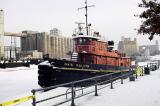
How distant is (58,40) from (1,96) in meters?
160

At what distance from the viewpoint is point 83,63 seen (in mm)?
26969

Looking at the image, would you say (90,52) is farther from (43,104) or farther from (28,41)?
(28,41)

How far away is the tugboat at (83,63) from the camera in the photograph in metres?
24.8

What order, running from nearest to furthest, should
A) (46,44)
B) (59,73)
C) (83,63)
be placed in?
(59,73), (83,63), (46,44)

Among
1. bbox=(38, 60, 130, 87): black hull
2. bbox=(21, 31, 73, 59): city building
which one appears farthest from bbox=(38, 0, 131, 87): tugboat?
bbox=(21, 31, 73, 59): city building

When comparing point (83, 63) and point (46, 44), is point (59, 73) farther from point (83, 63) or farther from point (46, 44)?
point (46, 44)

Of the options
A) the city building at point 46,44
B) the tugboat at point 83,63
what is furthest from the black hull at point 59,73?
the city building at point 46,44

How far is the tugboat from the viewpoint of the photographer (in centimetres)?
2477

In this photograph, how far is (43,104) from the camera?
1708cm

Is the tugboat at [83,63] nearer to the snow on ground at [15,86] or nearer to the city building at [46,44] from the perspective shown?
the snow on ground at [15,86]

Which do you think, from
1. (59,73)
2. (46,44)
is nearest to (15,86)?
(59,73)

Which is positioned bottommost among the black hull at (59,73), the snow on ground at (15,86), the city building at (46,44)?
the snow on ground at (15,86)

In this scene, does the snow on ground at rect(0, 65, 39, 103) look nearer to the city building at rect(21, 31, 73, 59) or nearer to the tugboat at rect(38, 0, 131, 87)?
the tugboat at rect(38, 0, 131, 87)

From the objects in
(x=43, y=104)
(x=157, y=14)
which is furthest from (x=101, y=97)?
(x=157, y=14)
